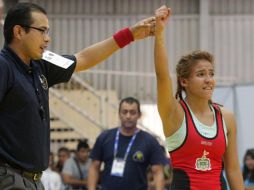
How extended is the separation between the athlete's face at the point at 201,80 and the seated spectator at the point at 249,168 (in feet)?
16.7

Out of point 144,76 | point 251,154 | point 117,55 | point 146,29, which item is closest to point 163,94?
point 146,29

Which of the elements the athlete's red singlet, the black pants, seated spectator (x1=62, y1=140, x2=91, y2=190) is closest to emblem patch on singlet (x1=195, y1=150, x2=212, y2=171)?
the athlete's red singlet

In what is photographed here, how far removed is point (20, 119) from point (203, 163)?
118 centimetres

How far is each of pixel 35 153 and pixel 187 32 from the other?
1443 centimetres

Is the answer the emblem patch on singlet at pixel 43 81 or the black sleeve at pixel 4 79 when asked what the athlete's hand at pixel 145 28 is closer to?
the emblem patch on singlet at pixel 43 81

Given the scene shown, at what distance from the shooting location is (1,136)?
11.1 ft

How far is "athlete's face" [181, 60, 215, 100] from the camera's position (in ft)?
13.5

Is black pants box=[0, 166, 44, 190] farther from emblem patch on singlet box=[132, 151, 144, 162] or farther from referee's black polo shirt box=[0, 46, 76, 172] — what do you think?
emblem patch on singlet box=[132, 151, 144, 162]

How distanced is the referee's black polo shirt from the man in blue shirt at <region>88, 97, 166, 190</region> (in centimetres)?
335

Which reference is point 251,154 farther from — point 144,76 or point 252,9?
point 252,9

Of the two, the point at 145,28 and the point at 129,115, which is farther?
the point at 129,115

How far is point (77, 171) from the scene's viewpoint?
10.2m

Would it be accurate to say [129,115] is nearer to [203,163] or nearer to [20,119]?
[203,163]

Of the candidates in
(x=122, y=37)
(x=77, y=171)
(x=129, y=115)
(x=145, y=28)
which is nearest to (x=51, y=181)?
(x=77, y=171)
